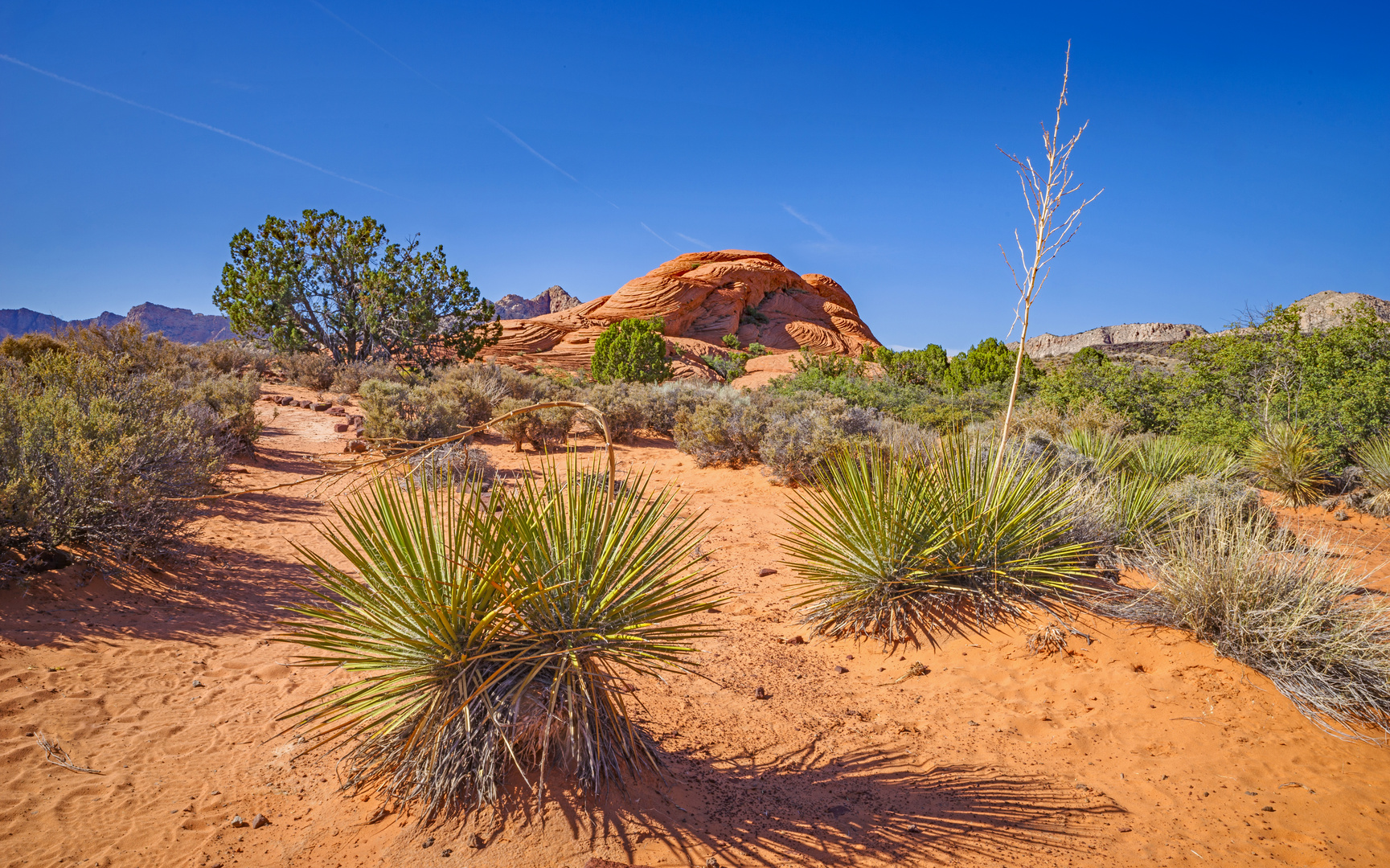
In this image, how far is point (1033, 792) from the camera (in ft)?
9.91

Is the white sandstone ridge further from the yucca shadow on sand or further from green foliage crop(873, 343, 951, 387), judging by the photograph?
the yucca shadow on sand

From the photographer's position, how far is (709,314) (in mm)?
48156

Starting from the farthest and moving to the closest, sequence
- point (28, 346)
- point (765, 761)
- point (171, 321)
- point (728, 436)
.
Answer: point (171, 321) → point (28, 346) → point (728, 436) → point (765, 761)

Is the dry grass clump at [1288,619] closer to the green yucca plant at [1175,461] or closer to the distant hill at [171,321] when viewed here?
the green yucca plant at [1175,461]

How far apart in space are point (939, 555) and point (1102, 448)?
4744 mm

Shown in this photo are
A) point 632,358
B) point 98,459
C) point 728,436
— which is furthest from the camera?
point 632,358

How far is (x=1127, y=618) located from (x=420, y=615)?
14.9 feet

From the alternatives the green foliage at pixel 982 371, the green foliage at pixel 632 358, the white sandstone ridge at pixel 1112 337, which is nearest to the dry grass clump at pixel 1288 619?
the green foliage at pixel 982 371

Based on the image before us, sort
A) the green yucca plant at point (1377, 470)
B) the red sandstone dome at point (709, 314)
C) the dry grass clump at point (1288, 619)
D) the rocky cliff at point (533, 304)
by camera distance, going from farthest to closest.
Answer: the rocky cliff at point (533, 304), the red sandstone dome at point (709, 314), the green yucca plant at point (1377, 470), the dry grass clump at point (1288, 619)

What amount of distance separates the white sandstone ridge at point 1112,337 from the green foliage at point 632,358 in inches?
1500

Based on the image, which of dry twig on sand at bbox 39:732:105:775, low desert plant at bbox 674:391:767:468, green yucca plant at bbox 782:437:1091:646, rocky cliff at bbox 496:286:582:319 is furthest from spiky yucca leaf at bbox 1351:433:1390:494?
rocky cliff at bbox 496:286:582:319

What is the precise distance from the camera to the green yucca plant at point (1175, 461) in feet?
26.8

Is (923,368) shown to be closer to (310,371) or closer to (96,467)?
(310,371)

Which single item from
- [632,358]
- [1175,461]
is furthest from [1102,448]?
[632,358]
